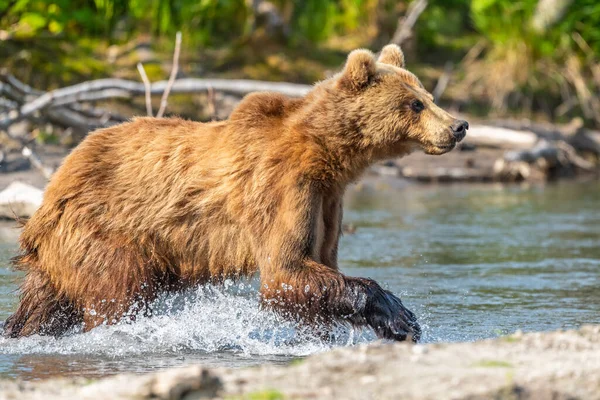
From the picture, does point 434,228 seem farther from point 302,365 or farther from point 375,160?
point 302,365

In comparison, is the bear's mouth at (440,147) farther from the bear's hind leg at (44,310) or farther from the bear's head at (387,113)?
the bear's hind leg at (44,310)

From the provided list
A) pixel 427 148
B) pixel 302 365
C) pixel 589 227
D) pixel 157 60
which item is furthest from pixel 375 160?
pixel 157 60

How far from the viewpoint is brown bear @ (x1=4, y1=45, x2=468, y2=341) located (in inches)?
219

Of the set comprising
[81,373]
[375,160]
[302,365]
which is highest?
[375,160]

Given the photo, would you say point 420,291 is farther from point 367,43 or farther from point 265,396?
point 367,43

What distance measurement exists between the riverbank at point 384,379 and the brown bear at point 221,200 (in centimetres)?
168

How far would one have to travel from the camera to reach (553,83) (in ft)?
63.0

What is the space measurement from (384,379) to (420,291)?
13.8 feet

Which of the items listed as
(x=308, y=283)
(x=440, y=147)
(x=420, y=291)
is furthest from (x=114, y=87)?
(x=308, y=283)

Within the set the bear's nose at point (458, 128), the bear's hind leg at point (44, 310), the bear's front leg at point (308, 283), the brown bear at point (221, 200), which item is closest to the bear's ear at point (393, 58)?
the brown bear at point (221, 200)

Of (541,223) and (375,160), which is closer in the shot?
(375,160)

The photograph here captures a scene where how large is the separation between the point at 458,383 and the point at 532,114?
1608 centimetres

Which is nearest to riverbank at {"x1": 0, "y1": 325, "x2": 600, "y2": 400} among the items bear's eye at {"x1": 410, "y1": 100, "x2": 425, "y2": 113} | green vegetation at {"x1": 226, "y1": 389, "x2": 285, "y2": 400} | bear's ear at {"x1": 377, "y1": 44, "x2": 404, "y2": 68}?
green vegetation at {"x1": 226, "y1": 389, "x2": 285, "y2": 400}

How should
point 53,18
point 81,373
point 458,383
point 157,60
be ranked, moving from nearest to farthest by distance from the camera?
1. point 458,383
2. point 81,373
3. point 53,18
4. point 157,60
